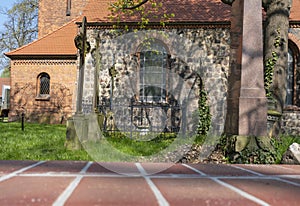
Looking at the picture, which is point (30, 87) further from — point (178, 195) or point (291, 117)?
point (178, 195)

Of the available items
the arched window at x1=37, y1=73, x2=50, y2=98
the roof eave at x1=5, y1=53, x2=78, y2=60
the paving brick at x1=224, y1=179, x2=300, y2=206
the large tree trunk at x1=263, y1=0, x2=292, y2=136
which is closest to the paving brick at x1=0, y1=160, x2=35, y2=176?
the paving brick at x1=224, y1=179, x2=300, y2=206

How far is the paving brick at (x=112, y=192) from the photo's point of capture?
3.15 ft

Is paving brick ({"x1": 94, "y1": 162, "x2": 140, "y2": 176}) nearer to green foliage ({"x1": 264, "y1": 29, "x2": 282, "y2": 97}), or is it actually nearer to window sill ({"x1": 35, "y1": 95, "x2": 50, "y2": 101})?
green foliage ({"x1": 264, "y1": 29, "x2": 282, "y2": 97})

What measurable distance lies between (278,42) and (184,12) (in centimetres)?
750

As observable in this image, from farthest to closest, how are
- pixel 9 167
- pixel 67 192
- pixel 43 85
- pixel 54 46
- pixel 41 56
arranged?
pixel 43 85 < pixel 54 46 < pixel 41 56 < pixel 9 167 < pixel 67 192

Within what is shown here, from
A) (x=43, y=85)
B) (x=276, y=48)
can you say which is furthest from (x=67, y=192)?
(x=43, y=85)

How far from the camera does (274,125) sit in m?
4.98

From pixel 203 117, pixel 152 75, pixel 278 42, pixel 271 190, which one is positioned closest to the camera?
pixel 271 190

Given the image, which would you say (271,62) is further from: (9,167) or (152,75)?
(152,75)

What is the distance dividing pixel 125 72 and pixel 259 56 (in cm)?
885

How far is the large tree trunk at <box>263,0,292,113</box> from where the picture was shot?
226 inches

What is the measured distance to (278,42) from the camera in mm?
5742

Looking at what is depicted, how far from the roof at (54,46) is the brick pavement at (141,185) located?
14012 mm

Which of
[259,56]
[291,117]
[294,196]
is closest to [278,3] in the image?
[259,56]
